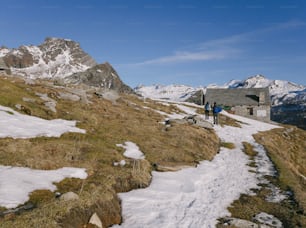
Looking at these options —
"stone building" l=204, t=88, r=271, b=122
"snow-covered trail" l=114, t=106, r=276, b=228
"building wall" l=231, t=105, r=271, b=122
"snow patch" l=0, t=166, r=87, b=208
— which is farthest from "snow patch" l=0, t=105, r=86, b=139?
"building wall" l=231, t=105, r=271, b=122

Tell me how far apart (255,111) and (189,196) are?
7165 centimetres

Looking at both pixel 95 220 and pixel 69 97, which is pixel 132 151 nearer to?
pixel 95 220

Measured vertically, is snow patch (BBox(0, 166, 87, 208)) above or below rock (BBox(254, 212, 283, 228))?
above

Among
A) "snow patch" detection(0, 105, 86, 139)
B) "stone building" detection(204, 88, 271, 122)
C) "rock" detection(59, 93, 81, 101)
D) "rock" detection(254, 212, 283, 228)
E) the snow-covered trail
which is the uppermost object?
"stone building" detection(204, 88, 271, 122)

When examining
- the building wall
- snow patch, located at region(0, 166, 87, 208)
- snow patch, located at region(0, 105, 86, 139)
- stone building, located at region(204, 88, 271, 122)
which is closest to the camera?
snow patch, located at region(0, 166, 87, 208)

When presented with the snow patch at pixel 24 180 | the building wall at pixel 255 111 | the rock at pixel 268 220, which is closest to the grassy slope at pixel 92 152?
the snow patch at pixel 24 180

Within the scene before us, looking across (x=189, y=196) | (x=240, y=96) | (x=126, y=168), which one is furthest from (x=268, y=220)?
(x=240, y=96)

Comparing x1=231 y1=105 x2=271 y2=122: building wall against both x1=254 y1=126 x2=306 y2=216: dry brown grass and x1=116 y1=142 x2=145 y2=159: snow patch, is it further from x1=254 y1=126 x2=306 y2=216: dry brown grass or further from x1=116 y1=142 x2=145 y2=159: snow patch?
x1=116 y1=142 x2=145 y2=159: snow patch

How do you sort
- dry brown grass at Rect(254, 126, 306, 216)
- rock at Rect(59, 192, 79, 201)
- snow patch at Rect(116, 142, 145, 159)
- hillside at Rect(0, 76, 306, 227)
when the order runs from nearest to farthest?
rock at Rect(59, 192, 79, 201), hillside at Rect(0, 76, 306, 227), dry brown grass at Rect(254, 126, 306, 216), snow patch at Rect(116, 142, 145, 159)

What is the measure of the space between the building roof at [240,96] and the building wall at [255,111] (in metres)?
1.14

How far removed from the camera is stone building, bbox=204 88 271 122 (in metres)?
83.0

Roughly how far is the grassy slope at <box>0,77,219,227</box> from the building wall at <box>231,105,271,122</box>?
5104 centimetres

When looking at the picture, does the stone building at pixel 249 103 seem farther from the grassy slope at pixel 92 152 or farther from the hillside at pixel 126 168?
the grassy slope at pixel 92 152

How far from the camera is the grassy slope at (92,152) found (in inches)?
472
